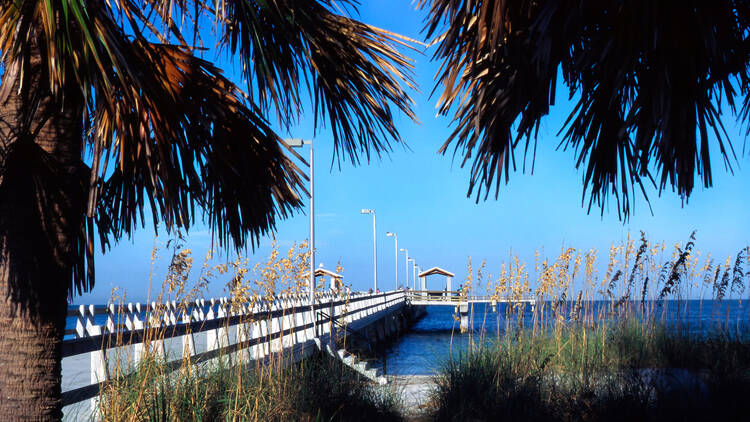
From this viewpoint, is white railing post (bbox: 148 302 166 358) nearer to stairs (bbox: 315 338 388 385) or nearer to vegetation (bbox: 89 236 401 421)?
vegetation (bbox: 89 236 401 421)

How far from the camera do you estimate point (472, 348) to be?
21.3 feet

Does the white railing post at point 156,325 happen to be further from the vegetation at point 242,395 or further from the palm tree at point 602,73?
the palm tree at point 602,73

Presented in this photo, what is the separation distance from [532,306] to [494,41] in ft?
17.1

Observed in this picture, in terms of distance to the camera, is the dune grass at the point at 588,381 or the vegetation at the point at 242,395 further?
the dune grass at the point at 588,381

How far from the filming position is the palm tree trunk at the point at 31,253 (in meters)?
3.14

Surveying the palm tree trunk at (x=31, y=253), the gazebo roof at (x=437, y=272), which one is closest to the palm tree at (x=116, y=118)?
the palm tree trunk at (x=31, y=253)

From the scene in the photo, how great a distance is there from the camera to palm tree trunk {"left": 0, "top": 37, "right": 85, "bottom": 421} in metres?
3.14

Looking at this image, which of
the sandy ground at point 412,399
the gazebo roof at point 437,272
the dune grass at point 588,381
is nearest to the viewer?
the dune grass at point 588,381

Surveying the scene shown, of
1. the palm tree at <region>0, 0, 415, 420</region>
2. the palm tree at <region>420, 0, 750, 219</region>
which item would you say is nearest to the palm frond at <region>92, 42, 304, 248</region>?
the palm tree at <region>0, 0, 415, 420</region>

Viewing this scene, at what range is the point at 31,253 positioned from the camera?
3160 millimetres

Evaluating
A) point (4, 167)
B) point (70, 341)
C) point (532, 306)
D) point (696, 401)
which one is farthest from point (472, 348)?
point (4, 167)

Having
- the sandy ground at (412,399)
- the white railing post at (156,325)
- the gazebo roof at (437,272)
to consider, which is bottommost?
the gazebo roof at (437,272)

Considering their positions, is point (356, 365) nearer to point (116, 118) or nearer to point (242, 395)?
point (242, 395)

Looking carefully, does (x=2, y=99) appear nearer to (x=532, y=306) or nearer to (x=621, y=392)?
(x=621, y=392)
